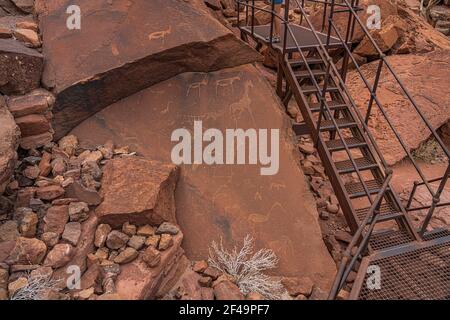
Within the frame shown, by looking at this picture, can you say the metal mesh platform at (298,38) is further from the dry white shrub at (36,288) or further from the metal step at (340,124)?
the dry white shrub at (36,288)

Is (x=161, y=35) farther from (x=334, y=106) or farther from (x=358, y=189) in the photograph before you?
(x=358, y=189)

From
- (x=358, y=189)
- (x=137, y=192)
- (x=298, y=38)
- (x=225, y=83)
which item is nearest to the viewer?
(x=137, y=192)

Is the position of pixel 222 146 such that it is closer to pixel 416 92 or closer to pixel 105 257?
pixel 105 257

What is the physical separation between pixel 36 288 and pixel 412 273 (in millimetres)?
3663

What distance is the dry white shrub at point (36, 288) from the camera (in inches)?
124

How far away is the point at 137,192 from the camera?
3896 mm

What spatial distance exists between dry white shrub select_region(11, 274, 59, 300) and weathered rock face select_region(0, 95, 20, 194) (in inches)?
38.1

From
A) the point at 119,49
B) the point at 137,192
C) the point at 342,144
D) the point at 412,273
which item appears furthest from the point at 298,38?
the point at 412,273

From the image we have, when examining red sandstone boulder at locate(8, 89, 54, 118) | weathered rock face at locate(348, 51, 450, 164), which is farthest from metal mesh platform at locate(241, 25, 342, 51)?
red sandstone boulder at locate(8, 89, 54, 118)

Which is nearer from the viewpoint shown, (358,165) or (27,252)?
(27,252)

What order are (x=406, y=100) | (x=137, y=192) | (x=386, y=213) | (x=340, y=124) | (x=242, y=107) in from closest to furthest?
(x=137, y=192)
(x=386, y=213)
(x=340, y=124)
(x=242, y=107)
(x=406, y=100)

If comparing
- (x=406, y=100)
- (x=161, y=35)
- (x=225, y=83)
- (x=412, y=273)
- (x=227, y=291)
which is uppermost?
(x=161, y=35)

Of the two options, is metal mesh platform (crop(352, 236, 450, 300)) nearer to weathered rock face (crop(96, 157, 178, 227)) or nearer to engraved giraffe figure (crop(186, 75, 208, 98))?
weathered rock face (crop(96, 157, 178, 227))

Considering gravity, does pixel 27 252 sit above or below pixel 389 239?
above
